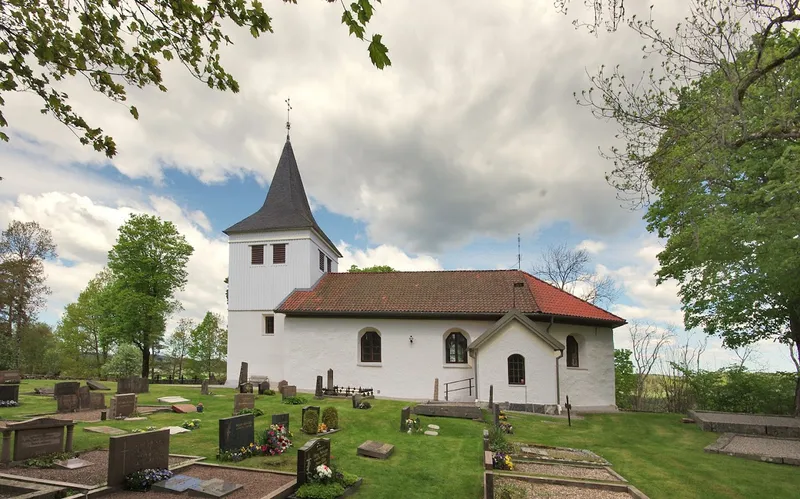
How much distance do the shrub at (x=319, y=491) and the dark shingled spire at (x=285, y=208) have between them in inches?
707

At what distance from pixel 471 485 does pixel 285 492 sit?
142 inches

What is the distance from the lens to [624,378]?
85.4 feet

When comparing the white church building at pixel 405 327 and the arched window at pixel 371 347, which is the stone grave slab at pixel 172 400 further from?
the arched window at pixel 371 347

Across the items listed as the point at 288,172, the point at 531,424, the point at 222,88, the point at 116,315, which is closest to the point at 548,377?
the point at 531,424

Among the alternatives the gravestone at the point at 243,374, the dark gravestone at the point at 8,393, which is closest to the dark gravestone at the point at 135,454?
the dark gravestone at the point at 8,393

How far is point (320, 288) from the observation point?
2508cm

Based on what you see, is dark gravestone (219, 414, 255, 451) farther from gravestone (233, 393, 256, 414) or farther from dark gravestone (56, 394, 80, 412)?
dark gravestone (56, 394, 80, 412)

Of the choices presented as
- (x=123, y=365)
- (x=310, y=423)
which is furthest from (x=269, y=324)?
(x=310, y=423)

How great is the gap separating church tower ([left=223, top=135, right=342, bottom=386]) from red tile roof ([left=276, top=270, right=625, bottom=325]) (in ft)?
4.50

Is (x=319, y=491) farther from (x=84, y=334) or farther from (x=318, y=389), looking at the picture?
(x=84, y=334)

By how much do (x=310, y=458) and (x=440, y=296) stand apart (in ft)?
50.0

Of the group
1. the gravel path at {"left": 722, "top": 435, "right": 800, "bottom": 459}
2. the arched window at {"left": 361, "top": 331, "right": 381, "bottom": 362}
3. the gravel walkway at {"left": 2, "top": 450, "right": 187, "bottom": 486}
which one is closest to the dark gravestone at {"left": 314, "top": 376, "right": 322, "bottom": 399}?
the arched window at {"left": 361, "top": 331, "right": 381, "bottom": 362}

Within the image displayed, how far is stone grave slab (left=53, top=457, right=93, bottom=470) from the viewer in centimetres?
873

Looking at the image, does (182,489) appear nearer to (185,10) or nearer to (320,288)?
(185,10)
